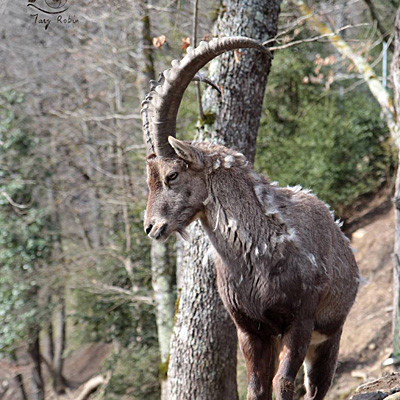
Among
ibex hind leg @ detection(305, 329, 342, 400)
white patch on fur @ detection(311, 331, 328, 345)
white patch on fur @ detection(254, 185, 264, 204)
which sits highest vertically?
white patch on fur @ detection(254, 185, 264, 204)

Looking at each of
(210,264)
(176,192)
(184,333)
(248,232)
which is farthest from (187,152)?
(184,333)

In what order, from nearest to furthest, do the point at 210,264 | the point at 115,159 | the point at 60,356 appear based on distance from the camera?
1. the point at 210,264
2. the point at 115,159
3. the point at 60,356

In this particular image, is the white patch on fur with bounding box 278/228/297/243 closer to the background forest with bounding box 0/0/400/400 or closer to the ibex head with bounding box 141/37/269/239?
the ibex head with bounding box 141/37/269/239

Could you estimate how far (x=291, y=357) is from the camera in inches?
121

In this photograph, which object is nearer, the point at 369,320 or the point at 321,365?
the point at 321,365

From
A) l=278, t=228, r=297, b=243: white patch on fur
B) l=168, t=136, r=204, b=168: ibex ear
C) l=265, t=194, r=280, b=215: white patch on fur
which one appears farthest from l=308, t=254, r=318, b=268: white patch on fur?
l=168, t=136, r=204, b=168: ibex ear

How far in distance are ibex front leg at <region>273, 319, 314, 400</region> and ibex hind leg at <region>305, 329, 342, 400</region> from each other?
691 millimetres

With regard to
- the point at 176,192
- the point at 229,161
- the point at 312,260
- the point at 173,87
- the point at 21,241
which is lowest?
the point at 21,241

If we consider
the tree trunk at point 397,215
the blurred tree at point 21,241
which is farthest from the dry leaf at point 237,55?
the blurred tree at point 21,241

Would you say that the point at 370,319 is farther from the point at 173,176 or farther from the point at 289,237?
the point at 173,176

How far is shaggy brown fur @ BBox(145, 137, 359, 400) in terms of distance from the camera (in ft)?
10.2

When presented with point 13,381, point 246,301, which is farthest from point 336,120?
point 13,381

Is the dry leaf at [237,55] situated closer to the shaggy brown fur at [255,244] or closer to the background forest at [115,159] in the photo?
the shaggy brown fur at [255,244]

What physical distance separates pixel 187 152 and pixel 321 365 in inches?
71.5
